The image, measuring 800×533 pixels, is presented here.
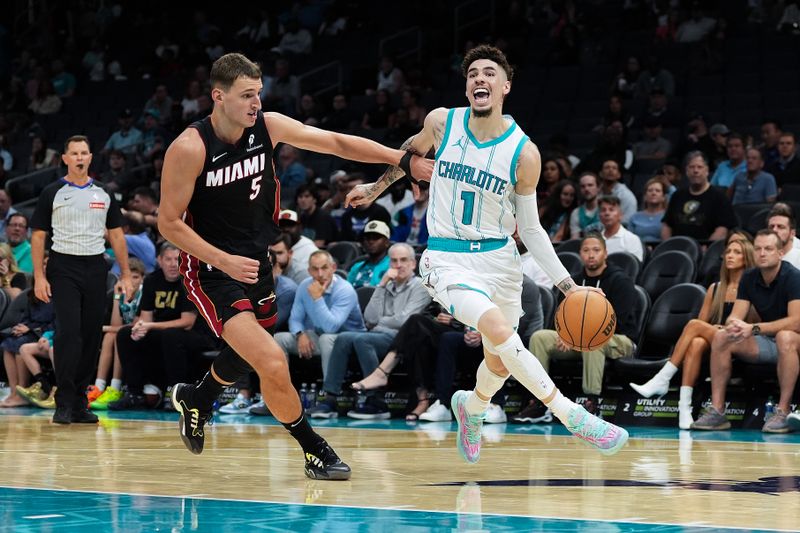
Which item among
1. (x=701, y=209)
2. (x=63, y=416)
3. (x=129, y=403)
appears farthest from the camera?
(x=129, y=403)

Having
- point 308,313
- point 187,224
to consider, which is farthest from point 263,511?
point 308,313

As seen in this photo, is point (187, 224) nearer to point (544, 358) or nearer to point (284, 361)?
point (284, 361)

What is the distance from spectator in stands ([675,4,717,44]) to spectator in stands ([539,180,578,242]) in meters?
4.82

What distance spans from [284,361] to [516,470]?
1.45 m

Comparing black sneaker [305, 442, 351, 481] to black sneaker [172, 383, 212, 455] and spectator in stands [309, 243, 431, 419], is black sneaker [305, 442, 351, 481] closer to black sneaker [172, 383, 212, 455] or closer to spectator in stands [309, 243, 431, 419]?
black sneaker [172, 383, 212, 455]

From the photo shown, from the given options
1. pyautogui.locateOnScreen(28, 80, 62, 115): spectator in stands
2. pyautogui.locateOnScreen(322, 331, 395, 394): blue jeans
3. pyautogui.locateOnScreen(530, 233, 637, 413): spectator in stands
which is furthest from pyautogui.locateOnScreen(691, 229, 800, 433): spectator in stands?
pyautogui.locateOnScreen(28, 80, 62, 115): spectator in stands

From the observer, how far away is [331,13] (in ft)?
68.0

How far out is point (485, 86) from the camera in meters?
6.12

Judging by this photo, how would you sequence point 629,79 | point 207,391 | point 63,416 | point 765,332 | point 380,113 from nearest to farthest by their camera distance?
1. point 207,391
2. point 765,332
3. point 63,416
4. point 629,79
5. point 380,113

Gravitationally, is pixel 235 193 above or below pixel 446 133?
below

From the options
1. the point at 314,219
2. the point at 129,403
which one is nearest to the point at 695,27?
the point at 314,219

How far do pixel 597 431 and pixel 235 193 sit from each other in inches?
82.6

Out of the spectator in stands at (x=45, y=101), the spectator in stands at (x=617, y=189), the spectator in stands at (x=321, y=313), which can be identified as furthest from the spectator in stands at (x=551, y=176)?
the spectator in stands at (x=45, y=101)

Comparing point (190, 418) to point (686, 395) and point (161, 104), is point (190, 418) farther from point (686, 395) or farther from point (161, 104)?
point (161, 104)
